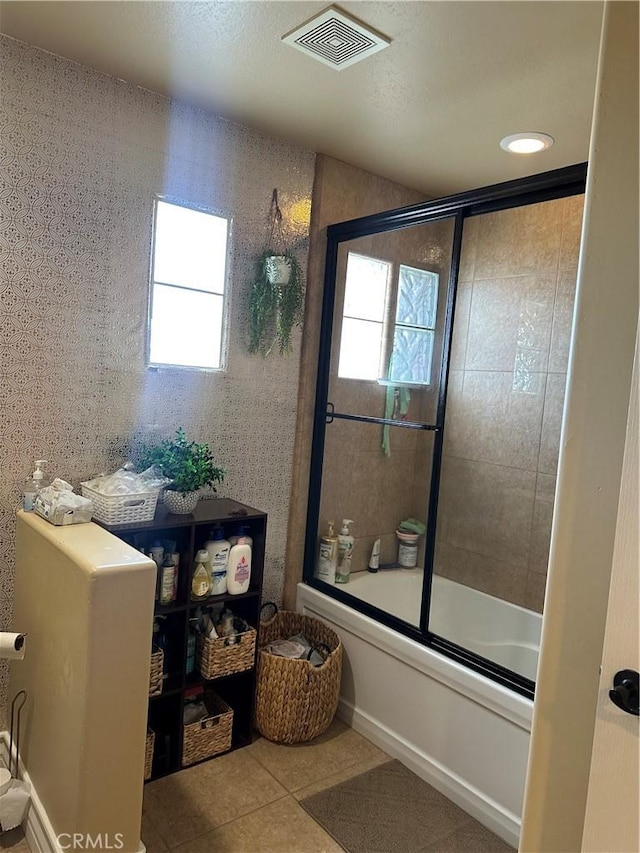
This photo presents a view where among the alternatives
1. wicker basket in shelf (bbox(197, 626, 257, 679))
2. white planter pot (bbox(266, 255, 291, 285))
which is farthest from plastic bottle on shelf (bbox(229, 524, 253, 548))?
white planter pot (bbox(266, 255, 291, 285))

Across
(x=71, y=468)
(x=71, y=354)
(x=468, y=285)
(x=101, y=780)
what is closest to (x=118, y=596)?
(x=101, y=780)

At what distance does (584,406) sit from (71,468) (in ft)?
5.71

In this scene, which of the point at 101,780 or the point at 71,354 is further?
the point at 71,354

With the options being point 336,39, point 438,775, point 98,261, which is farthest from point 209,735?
point 336,39

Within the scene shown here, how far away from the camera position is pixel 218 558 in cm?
221

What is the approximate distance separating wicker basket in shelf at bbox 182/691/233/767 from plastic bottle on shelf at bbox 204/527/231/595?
46cm

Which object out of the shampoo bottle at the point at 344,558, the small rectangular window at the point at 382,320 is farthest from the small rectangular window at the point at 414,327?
the shampoo bottle at the point at 344,558

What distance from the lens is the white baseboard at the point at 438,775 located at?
194 centimetres

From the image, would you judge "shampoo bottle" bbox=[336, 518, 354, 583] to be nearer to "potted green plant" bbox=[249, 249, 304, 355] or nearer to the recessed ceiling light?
"potted green plant" bbox=[249, 249, 304, 355]

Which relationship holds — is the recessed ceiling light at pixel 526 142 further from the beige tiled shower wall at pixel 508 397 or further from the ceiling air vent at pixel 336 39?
the ceiling air vent at pixel 336 39

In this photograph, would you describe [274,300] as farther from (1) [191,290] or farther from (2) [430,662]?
(2) [430,662]

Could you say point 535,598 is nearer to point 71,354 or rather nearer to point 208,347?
point 208,347

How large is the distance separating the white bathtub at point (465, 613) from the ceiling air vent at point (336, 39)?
2052 mm

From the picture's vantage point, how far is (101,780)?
60.9 inches
